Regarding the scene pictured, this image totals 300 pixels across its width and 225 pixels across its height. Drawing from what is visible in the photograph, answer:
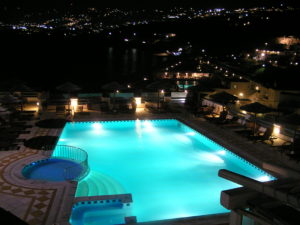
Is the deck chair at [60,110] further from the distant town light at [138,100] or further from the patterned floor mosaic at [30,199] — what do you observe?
the patterned floor mosaic at [30,199]

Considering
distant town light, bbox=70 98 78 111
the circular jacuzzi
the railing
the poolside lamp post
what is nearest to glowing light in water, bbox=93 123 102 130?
the poolside lamp post

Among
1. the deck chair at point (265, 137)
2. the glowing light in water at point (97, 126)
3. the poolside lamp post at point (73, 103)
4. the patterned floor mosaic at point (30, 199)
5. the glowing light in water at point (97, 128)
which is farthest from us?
the poolside lamp post at point (73, 103)

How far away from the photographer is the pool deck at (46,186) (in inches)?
266

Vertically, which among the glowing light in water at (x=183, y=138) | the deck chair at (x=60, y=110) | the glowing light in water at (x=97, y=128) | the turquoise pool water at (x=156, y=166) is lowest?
the turquoise pool water at (x=156, y=166)

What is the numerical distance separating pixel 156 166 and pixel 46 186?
13.7 feet

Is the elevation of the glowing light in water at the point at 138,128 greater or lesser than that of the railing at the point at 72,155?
greater

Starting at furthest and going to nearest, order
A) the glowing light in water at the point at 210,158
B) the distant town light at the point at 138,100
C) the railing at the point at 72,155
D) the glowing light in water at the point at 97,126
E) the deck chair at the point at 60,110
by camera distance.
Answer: the distant town light at the point at 138,100
the deck chair at the point at 60,110
the glowing light in water at the point at 97,126
the glowing light in water at the point at 210,158
the railing at the point at 72,155

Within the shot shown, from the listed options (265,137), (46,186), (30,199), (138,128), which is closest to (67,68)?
(138,128)

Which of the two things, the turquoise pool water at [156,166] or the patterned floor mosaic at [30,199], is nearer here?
the patterned floor mosaic at [30,199]

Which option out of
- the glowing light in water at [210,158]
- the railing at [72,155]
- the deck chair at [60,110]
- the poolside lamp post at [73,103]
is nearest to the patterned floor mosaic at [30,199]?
the railing at [72,155]

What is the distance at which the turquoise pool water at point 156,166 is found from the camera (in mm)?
8828

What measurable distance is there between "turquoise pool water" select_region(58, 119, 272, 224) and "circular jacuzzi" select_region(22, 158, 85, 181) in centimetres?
43

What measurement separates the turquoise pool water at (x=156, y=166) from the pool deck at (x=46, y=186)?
A: 38cm

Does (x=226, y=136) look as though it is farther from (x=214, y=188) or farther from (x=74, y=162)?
(x=74, y=162)
